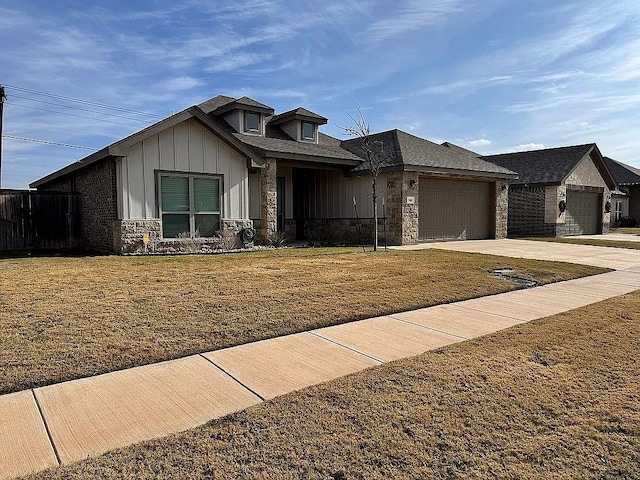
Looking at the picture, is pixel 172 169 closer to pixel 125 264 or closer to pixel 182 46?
pixel 125 264

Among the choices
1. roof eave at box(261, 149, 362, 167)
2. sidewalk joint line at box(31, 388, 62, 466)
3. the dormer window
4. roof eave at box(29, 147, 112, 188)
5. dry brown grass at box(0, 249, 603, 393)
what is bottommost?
sidewalk joint line at box(31, 388, 62, 466)

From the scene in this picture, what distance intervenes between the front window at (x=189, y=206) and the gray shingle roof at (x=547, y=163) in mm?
17485

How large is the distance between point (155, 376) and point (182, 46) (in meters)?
15.8

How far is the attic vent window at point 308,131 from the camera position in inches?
769

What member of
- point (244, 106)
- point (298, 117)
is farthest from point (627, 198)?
point (244, 106)

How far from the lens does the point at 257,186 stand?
1609cm

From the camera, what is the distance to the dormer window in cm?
1948

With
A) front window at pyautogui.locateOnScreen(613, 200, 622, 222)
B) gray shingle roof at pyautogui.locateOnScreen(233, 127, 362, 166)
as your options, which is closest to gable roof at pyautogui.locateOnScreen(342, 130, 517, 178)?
gray shingle roof at pyautogui.locateOnScreen(233, 127, 362, 166)

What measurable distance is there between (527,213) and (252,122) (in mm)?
15620

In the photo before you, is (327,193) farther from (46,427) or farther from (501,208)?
(46,427)

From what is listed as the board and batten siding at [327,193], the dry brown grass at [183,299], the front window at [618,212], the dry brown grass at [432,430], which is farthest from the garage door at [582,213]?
the dry brown grass at [432,430]

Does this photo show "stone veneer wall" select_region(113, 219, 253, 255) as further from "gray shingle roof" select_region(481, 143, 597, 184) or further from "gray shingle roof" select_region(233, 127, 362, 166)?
"gray shingle roof" select_region(481, 143, 597, 184)

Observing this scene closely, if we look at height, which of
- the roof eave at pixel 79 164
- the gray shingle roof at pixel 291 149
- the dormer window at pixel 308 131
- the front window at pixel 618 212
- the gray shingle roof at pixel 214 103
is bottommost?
the front window at pixel 618 212

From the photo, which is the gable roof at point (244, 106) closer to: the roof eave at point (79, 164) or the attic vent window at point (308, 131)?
the attic vent window at point (308, 131)
